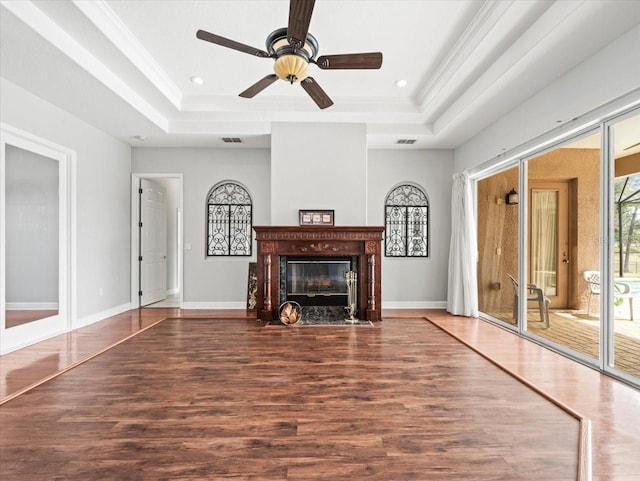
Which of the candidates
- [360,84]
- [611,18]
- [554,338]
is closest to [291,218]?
[360,84]

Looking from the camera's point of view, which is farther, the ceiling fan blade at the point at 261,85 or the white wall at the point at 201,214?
the white wall at the point at 201,214

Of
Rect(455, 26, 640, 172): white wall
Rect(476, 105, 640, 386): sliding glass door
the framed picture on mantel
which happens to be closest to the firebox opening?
the framed picture on mantel

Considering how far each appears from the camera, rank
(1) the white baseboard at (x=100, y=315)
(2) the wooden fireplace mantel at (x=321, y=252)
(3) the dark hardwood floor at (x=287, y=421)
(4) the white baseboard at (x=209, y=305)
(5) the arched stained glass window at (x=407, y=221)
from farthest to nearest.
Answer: (5) the arched stained glass window at (x=407, y=221)
(4) the white baseboard at (x=209, y=305)
(2) the wooden fireplace mantel at (x=321, y=252)
(1) the white baseboard at (x=100, y=315)
(3) the dark hardwood floor at (x=287, y=421)

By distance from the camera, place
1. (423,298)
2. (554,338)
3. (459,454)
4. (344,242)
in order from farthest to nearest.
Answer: (423,298), (344,242), (554,338), (459,454)

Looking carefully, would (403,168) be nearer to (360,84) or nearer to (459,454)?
(360,84)

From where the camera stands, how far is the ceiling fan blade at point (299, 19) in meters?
2.19

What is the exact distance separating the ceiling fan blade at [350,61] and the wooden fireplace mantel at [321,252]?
8.06ft

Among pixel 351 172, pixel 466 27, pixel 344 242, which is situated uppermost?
pixel 466 27

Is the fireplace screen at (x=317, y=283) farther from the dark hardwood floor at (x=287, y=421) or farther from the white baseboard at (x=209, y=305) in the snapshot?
the dark hardwood floor at (x=287, y=421)

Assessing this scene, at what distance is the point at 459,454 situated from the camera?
A: 73.0 inches

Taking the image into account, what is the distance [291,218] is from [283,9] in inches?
111

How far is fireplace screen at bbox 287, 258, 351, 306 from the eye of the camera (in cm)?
540

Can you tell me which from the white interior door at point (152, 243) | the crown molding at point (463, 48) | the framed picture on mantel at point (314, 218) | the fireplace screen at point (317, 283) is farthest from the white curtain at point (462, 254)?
the white interior door at point (152, 243)

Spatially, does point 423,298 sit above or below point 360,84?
below
